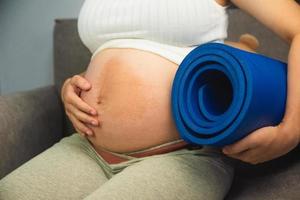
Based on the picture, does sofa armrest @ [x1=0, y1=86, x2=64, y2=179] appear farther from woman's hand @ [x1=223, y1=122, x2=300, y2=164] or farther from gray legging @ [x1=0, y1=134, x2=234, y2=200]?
woman's hand @ [x1=223, y1=122, x2=300, y2=164]

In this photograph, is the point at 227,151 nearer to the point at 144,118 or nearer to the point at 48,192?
the point at 144,118

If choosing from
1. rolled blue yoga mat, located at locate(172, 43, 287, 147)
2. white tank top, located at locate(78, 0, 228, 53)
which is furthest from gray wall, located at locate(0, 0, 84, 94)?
rolled blue yoga mat, located at locate(172, 43, 287, 147)

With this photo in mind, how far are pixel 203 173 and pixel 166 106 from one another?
14 centimetres

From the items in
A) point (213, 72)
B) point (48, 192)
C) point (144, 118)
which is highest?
point (213, 72)

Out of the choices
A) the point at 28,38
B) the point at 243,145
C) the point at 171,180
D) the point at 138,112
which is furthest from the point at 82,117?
the point at 28,38

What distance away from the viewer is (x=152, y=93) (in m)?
0.78

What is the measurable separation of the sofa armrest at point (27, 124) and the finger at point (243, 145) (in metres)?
0.53

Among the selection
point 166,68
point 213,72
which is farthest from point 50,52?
point 213,72

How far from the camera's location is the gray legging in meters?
0.70

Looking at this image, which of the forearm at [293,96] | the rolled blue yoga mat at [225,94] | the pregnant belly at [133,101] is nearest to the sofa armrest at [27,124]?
the pregnant belly at [133,101]

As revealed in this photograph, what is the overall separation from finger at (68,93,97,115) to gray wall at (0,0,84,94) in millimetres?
595

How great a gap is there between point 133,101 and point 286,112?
0.27 metres

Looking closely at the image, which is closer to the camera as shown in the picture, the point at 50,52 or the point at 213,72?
the point at 213,72

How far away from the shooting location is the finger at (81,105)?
2.72ft
